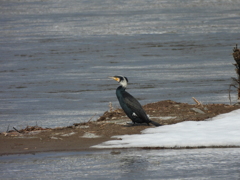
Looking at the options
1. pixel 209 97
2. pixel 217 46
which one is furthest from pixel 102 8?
pixel 209 97

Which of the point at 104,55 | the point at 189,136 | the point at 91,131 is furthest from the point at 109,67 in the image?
the point at 189,136

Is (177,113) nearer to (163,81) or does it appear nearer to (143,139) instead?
(143,139)

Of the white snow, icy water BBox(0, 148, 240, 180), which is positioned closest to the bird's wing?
the white snow

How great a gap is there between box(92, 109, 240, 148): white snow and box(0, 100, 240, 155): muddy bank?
363 millimetres

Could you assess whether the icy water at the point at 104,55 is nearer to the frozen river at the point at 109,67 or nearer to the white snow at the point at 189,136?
the frozen river at the point at 109,67

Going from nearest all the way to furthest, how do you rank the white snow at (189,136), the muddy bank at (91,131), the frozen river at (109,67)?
1. the frozen river at (109,67)
2. the white snow at (189,136)
3. the muddy bank at (91,131)

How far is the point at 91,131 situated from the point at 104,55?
538 inches

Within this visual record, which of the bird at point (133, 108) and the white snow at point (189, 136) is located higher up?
the bird at point (133, 108)

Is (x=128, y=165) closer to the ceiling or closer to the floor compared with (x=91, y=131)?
closer to the floor

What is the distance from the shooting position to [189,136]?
27.5 ft

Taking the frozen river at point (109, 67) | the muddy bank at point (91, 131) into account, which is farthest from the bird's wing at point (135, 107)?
the frozen river at point (109, 67)

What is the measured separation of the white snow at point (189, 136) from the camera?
794 cm

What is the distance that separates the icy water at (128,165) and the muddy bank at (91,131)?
0.57 meters

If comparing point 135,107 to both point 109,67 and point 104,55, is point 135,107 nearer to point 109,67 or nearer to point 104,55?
point 109,67
